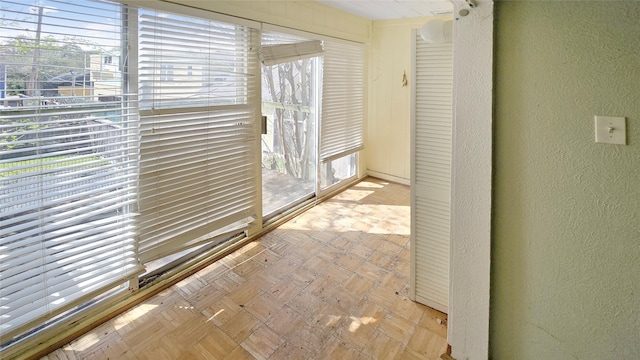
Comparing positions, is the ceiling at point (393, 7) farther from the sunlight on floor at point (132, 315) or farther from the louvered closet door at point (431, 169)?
the sunlight on floor at point (132, 315)

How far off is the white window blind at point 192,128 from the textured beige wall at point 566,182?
76.4 inches

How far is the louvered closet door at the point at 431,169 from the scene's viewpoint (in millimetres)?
1883

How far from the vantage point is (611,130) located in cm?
126

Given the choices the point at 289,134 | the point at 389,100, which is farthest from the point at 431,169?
the point at 389,100

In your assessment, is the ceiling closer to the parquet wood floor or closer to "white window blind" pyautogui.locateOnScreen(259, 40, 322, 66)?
"white window blind" pyautogui.locateOnScreen(259, 40, 322, 66)

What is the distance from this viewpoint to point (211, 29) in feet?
8.06

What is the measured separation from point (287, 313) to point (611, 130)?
1.90m

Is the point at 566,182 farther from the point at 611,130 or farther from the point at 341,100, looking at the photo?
the point at 341,100

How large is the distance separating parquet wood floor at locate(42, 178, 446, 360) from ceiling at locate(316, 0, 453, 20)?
253 centimetres

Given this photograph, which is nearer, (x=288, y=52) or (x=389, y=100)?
(x=288, y=52)

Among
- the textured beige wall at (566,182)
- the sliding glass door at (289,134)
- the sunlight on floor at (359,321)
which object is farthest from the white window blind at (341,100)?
the textured beige wall at (566,182)

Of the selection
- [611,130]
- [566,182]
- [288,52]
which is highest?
[288,52]

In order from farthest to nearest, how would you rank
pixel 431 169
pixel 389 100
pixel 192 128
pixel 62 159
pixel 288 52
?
pixel 389 100, pixel 288 52, pixel 192 128, pixel 431 169, pixel 62 159

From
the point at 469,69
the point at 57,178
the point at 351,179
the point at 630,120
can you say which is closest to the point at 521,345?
the point at 630,120
